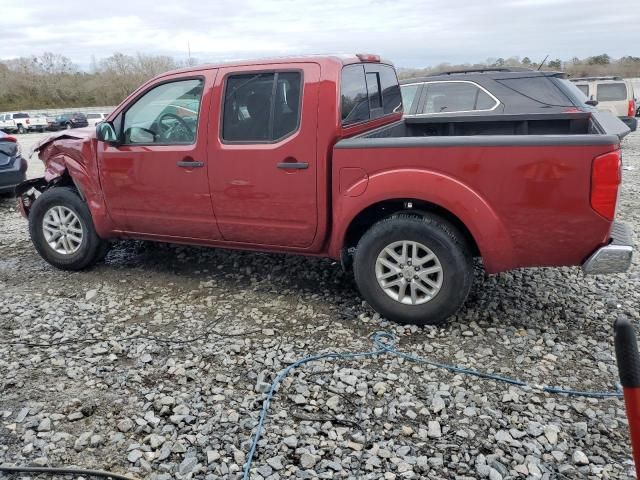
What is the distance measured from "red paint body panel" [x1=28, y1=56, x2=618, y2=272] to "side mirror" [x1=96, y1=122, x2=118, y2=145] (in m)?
0.10

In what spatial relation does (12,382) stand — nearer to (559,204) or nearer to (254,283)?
(254,283)

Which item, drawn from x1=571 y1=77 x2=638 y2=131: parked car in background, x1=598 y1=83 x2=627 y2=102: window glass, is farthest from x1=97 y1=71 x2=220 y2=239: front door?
x1=598 y1=83 x2=627 y2=102: window glass

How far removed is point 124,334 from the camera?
4.12 metres

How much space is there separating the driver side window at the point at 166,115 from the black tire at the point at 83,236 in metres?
0.93

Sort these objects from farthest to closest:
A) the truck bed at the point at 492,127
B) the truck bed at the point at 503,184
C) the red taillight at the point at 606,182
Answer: the truck bed at the point at 492,127
the truck bed at the point at 503,184
the red taillight at the point at 606,182

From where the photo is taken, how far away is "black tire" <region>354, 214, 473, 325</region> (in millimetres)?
3844

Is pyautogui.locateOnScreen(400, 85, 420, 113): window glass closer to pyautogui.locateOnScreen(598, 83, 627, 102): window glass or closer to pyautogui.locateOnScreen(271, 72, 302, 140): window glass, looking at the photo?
pyautogui.locateOnScreen(271, 72, 302, 140): window glass

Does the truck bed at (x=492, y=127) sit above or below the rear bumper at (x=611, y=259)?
above

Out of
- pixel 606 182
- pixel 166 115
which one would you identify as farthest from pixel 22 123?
pixel 606 182

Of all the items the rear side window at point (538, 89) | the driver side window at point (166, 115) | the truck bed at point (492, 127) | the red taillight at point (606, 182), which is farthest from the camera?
the rear side window at point (538, 89)

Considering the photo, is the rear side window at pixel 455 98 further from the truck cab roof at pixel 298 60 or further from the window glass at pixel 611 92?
the window glass at pixel 611 92

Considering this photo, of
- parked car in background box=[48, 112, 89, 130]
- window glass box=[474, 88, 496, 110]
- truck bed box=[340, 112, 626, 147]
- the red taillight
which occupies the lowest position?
parked car in background box=[48, 112, 89, 130]

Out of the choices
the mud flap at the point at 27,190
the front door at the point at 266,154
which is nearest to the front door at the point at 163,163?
the front door at the point at 266,154

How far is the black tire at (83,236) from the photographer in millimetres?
5285
